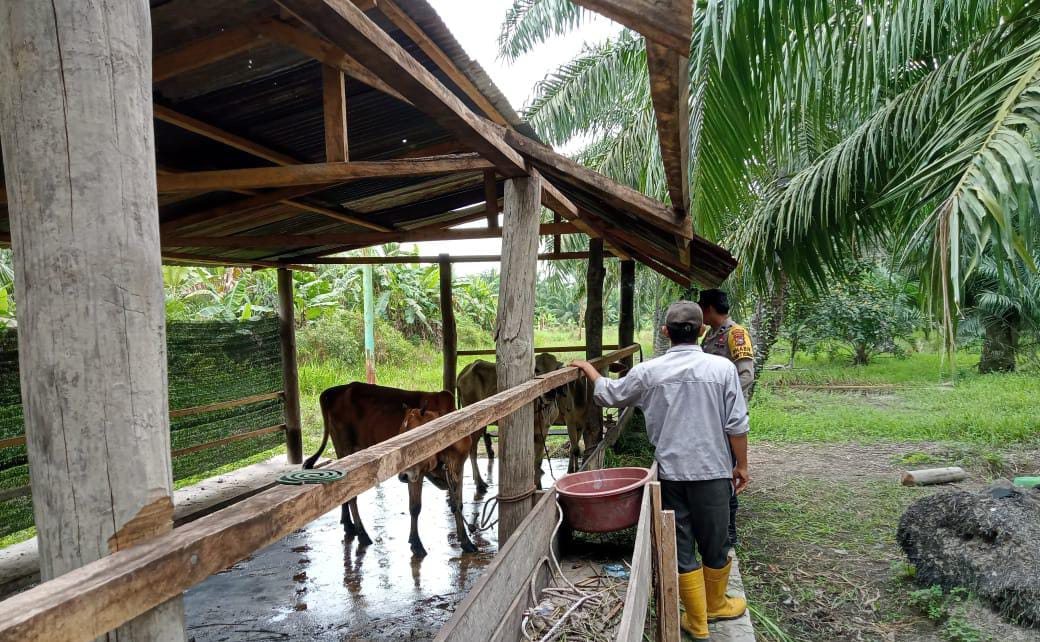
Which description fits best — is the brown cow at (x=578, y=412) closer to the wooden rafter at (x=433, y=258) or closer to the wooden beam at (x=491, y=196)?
the wooden rafter at (x=433, y=258)

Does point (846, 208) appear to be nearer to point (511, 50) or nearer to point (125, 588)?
point (125, 588)

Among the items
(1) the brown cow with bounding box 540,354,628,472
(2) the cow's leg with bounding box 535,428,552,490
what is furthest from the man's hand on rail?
(1) the brown cow with bounding box 540,354,628,472

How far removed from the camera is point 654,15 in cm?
148

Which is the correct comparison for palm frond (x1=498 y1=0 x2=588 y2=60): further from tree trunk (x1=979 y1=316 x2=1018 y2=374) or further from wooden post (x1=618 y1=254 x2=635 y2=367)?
tree trunk (x1=979 y1=316 x2=1018 y2=374)

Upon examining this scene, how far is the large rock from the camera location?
424 cm

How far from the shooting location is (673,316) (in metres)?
3.50

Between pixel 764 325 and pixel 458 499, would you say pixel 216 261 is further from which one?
pixel 764 325

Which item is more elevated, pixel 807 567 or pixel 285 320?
pixel 285 320

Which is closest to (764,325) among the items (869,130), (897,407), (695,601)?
(897,407)

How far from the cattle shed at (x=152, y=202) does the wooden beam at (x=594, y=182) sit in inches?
0.7

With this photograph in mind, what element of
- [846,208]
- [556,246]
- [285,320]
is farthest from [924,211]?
[285,320]

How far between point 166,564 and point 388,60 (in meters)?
1.56

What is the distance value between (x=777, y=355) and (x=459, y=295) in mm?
10654

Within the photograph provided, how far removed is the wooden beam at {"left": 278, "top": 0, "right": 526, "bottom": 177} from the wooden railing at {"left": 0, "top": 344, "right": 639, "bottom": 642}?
1183 millimetres
